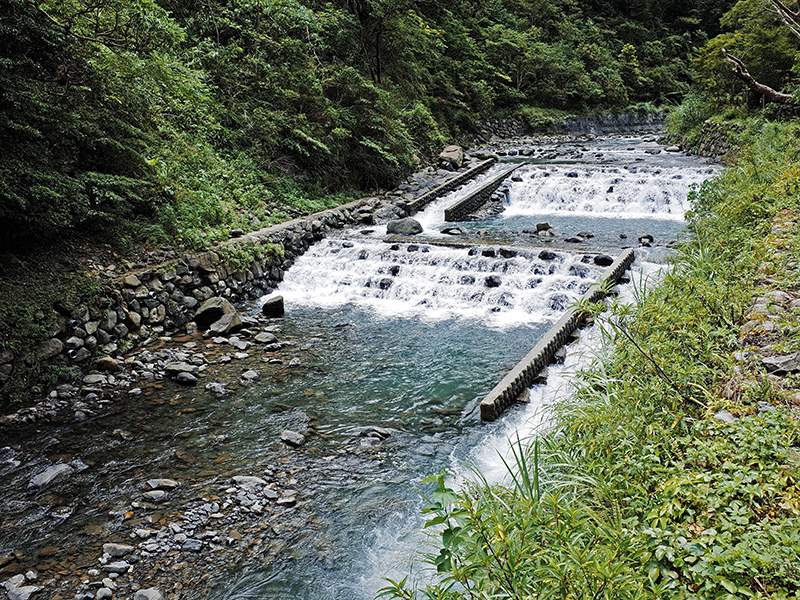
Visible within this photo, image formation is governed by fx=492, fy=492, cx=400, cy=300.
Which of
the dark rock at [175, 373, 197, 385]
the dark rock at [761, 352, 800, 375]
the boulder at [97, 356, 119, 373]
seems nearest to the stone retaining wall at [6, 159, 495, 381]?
the boulder at [97, 356, 119, 373]

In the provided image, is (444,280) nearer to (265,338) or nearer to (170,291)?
Answer: (265,338)

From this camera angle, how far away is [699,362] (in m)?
3.78

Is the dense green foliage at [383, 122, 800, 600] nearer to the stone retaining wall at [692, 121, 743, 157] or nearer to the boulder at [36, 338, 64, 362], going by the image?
the boulder at [36, 338, 64, 362]

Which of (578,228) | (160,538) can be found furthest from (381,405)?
(578,228)

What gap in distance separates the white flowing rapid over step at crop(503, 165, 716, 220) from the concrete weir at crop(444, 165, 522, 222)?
22.4 inches

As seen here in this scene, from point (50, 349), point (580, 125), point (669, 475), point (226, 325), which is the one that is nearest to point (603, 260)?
point (226, 325)

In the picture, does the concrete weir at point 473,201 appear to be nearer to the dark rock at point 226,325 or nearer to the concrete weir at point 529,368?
the concrete weir at point 529,368

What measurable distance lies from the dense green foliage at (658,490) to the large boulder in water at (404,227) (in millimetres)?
8239

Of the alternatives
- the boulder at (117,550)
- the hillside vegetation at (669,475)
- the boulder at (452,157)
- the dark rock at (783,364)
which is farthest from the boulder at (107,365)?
the boulder at (452,157)

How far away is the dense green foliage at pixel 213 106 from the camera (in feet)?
22.9

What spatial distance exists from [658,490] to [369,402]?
13.0 feet

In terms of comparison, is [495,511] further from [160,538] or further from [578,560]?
[160,538]

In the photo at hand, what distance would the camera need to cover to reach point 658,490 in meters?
2.55

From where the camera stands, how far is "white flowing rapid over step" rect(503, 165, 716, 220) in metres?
14.0
